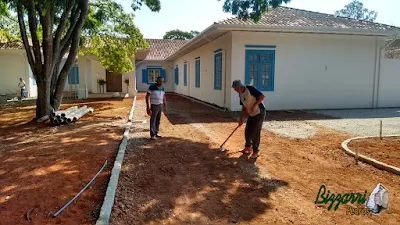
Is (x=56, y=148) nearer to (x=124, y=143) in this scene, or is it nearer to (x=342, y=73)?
(x=124, y=143)

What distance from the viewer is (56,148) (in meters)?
6.69

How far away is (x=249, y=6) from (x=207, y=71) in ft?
24.0

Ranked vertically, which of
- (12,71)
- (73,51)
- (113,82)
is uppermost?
(73,51)

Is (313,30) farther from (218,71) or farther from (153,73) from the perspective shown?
(153,73)

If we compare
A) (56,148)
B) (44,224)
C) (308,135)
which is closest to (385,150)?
(308,135)

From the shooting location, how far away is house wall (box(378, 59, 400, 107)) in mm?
14742

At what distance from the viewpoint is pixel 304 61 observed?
13.6 metres

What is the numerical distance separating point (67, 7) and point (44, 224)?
8579 millimetres

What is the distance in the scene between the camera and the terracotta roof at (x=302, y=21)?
12620 mm

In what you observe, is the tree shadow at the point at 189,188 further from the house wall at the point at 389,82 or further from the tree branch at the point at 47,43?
the house wall at the point at 389,82

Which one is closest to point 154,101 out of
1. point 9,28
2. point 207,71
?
point 207,71

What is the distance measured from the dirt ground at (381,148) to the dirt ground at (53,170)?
4.55 m

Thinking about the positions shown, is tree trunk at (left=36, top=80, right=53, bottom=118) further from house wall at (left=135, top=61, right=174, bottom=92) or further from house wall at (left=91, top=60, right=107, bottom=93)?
house wall at (left=135, top=61, right=174, bottom=92)

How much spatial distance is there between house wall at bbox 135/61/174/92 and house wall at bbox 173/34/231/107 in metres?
6.61
